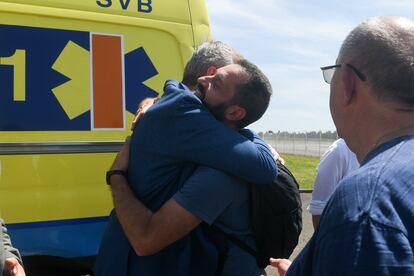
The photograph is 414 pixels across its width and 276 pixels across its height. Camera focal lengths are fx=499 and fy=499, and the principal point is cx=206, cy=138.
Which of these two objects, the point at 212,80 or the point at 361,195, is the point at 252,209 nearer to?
the point at 212,80

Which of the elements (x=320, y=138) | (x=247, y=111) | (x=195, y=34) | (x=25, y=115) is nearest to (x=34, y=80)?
(x=25, y=115)

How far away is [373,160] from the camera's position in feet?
Result: 3.41

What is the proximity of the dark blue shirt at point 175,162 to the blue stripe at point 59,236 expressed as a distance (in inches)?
33.4

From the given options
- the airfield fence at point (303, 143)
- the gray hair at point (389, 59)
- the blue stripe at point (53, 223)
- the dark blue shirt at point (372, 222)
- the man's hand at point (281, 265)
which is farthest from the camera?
the airfield fence at point (303, 143)

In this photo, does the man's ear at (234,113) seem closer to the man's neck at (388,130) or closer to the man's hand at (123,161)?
the man's hand at (123,161)

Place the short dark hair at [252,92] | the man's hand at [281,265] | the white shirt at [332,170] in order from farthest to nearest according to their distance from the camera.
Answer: the white shirt at [332,170] → the short dark hair at [252,92] → the man's hand at [281,265]

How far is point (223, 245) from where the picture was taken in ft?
5.41

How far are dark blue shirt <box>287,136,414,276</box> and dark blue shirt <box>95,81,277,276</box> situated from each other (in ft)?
1.96

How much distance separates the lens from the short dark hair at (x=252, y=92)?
65.7 inches

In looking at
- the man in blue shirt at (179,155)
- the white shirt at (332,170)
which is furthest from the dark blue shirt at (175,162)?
the white shirt at (332,170)

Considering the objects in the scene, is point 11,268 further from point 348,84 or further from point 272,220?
point 348,84

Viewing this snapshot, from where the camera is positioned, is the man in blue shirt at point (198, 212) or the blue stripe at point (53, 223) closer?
the man in blue shirt at point (198, 212)

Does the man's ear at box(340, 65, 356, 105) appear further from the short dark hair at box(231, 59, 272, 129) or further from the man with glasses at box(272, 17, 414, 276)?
the short dark hair at box(231, 59, 272, 129)

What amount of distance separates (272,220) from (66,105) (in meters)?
1.27
